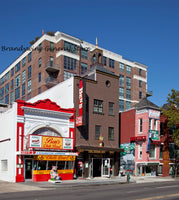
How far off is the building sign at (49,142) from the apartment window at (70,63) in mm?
31366

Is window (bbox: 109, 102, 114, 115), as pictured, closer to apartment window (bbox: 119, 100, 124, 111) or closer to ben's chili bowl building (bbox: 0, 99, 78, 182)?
ben's chili bowl building (bbox: 0, 99, 78, 182)

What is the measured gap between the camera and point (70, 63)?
60719 mm

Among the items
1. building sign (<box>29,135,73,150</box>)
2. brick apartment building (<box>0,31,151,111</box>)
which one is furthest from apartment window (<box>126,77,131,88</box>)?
building sign (<box>29,135,73,150</box>)

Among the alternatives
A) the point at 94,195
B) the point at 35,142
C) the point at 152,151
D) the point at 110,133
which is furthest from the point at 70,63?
the point at 94,195

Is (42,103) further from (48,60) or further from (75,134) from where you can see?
(48,60)

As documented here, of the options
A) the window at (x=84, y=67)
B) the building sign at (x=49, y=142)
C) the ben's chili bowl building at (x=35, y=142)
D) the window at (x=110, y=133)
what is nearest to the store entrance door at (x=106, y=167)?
the window at (x=110, y=133)

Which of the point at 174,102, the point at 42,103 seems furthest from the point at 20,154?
the point at 174,102

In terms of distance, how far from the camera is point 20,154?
27.4 m

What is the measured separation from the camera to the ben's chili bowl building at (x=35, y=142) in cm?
2789

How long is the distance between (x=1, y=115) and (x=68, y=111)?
25.3ft

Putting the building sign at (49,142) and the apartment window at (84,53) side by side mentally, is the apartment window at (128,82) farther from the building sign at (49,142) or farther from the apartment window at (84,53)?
the building sign at (49,142)

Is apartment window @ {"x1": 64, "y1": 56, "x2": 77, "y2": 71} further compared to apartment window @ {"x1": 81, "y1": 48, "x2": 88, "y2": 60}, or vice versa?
apartment window @ {"x1": 81, "y1": 48, "x2": 88, "y2": 60}

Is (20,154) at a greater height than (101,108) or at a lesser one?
lesser

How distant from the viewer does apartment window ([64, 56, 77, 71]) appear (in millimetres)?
59931
